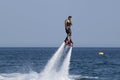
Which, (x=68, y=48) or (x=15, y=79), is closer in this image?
(x=68, y=48)

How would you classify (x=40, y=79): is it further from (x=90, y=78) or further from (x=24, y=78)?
(x=90, y=78)

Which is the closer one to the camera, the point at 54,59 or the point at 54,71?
the point at 54,59

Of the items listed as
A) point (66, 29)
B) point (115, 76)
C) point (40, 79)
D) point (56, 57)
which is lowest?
point (115, 76)

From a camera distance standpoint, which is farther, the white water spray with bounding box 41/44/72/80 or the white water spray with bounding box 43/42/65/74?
the white water spray with bounding box 41/44/72/80

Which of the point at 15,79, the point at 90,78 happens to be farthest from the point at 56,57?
the point at 90,78

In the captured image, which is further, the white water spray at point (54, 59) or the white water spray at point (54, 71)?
the white water spray at point (54, 71)

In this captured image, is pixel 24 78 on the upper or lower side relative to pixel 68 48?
lower

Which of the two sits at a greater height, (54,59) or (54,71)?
(54,59)

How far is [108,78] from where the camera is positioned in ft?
237

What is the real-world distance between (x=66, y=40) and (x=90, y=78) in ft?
77.4

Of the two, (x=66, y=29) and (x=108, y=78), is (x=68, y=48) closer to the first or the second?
(x=66, y=29)

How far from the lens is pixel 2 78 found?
208 feet

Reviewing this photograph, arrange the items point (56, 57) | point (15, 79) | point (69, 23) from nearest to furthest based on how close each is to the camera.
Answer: point (69, 23) < point (56, 57) < point (15, 79)

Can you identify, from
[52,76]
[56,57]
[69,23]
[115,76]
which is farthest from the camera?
[115,76]
